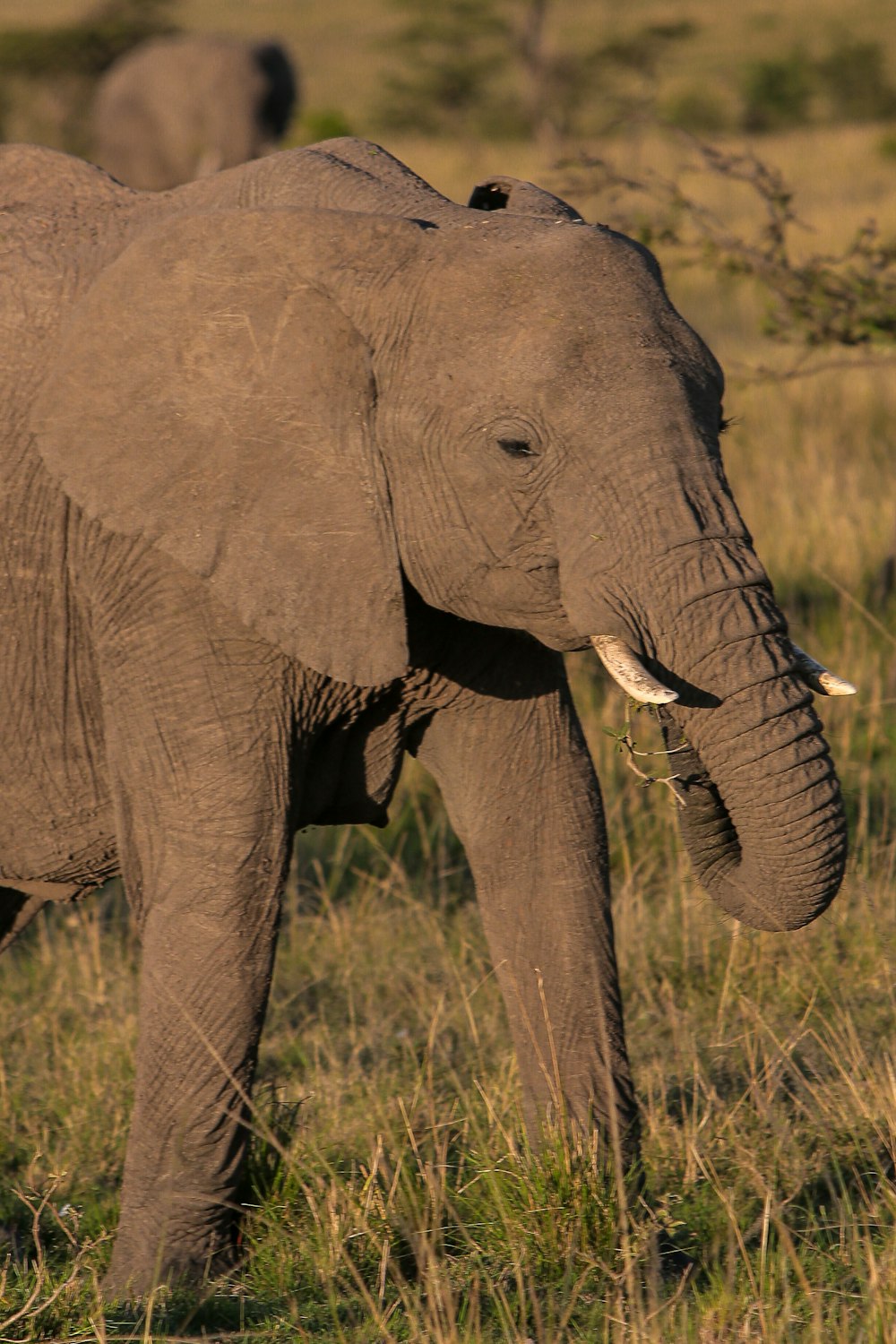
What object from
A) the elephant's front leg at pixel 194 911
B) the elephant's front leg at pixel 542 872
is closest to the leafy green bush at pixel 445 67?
the elephant's front leg at pixel 542 872

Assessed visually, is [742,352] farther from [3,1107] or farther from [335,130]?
[335,130]

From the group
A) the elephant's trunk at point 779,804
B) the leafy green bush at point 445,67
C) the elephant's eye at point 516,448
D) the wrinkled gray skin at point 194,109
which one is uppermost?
the leafy green bush at point 445,67

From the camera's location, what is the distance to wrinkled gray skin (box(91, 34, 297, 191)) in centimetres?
2155

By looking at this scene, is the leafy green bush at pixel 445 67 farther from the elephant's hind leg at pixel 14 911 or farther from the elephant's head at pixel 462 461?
the elephant's head at pixel 462 461

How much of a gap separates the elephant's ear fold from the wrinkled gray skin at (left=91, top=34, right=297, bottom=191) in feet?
60.9

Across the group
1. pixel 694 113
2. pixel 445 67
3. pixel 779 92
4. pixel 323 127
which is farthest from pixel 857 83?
pixel 323 127

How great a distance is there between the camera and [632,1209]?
3389mm

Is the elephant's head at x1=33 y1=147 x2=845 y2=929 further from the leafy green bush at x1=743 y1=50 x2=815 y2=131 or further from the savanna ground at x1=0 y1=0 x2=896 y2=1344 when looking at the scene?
the leafy green bush at x1=743 y1=50 x2=815 y2=131

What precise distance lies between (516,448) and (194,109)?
2004cm

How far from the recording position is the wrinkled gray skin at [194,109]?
21.5m

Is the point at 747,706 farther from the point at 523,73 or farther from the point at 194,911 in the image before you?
the point at 523,73

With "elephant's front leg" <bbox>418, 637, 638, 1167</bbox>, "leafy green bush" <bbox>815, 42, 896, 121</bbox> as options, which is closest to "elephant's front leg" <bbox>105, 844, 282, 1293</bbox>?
"elephant's front leg" <bbox>418, 637, 638, 1167</bbox>

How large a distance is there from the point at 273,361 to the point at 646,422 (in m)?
0.67

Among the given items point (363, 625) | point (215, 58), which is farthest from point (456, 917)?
point (215, 58)
